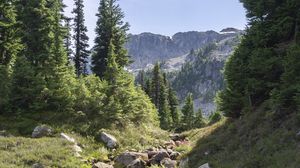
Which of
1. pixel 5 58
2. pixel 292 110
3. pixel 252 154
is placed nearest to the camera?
pixel 252 154

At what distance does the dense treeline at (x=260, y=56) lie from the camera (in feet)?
72.6

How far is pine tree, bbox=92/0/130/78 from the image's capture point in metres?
42.6

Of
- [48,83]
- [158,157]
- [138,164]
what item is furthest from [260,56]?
[48,83]

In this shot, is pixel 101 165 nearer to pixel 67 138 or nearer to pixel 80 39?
pixel 67 138

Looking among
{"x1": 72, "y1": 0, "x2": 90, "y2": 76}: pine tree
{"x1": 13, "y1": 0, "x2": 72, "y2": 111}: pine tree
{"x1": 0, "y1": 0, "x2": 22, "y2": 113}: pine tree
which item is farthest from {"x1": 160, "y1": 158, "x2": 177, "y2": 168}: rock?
{"x1": 72, "y1": 0, "x2": 90, "y2": 76}: pine tree

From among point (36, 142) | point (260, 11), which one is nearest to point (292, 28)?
point (260, 11)

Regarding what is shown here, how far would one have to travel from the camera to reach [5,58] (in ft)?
108

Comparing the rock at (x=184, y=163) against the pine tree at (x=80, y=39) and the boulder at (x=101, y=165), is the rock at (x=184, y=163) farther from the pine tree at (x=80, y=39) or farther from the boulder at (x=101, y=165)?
the pine tree at (x=80, y=39)

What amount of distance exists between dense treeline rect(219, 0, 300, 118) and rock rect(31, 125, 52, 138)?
1195 cm

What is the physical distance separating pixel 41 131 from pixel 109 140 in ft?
15.5

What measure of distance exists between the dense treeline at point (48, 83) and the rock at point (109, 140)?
1.35m

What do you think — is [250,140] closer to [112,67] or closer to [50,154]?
[50,154]

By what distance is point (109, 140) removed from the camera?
2722cm

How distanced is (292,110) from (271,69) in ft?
13.0
